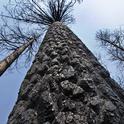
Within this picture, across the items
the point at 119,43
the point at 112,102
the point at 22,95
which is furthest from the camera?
the point at 119,43

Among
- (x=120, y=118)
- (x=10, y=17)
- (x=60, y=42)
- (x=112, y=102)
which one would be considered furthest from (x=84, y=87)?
(x=10, y=17)

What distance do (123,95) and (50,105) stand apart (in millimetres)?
1463

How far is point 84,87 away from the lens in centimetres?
308

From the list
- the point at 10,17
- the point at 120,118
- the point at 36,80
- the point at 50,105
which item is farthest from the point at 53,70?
the point at 10,17

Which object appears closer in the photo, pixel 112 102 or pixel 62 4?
pixel 112 102

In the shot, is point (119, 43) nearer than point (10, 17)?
No

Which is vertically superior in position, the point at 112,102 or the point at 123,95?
the point at 112,102

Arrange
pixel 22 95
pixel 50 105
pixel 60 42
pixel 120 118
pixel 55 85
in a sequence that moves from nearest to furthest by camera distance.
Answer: pixel 120 118
pixel 50 105
pixel 55 85
pixel 22 95
pixel 60 42

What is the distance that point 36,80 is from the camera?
3.68 m

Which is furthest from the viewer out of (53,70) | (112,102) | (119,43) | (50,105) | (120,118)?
(119,43)

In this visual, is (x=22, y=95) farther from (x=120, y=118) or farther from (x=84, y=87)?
(x=120, y=118)

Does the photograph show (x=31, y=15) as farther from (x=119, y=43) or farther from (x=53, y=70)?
(x=53, y=70)

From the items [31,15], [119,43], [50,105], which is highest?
[50,105]

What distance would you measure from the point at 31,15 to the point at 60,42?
6784 mm
